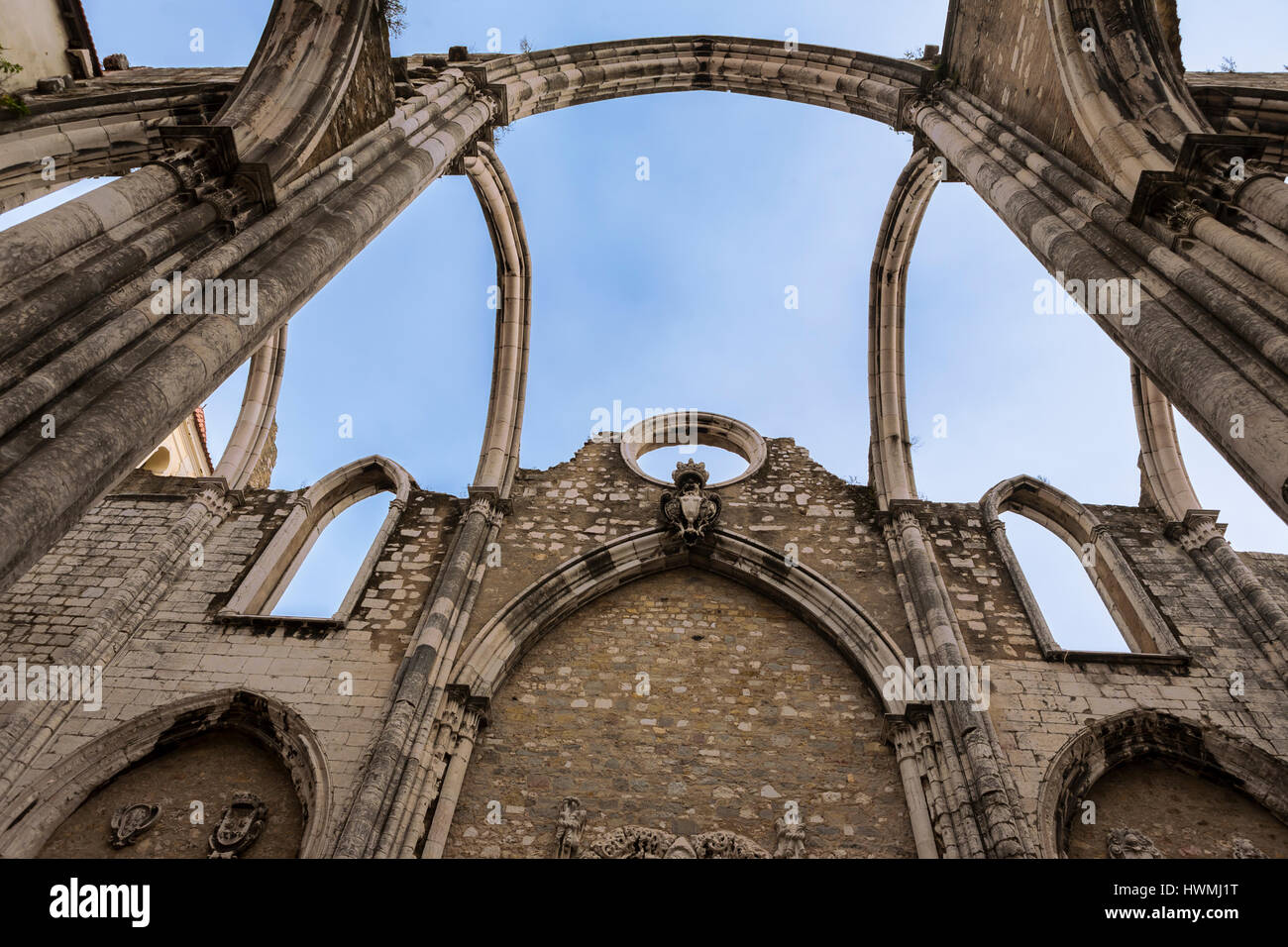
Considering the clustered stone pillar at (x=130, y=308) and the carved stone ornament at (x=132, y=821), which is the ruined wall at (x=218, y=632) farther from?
the clustered stone pillar at (x=130, y=308)

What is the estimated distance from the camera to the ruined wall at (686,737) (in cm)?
663

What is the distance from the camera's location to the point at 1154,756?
7.05 metres

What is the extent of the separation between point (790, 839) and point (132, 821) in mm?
4964

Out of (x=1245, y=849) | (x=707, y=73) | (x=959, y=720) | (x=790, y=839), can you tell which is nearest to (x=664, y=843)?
(x=790, y=839)

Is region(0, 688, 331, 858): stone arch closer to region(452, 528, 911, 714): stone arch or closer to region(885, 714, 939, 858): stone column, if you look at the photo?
region(452, 528, 911, 714): stone arch

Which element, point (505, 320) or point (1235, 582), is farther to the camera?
point (505, 320)

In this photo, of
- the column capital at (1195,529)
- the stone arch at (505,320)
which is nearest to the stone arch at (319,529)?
the stone arch at (505,320)

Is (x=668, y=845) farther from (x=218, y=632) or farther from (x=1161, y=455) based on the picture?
Answer: (x=1161, y=455)

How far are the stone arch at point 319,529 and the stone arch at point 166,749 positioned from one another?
1065mm

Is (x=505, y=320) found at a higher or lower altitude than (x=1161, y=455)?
higher

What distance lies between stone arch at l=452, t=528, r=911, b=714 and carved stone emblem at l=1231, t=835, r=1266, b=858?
8.14ft

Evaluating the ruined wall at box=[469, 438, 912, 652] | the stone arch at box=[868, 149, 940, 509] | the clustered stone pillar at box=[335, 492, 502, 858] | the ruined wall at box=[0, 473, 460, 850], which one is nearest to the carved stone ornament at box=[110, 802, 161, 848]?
the ruined wall at box=[0, 473, 460, 850]

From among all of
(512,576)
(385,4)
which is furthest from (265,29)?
(512,576)
